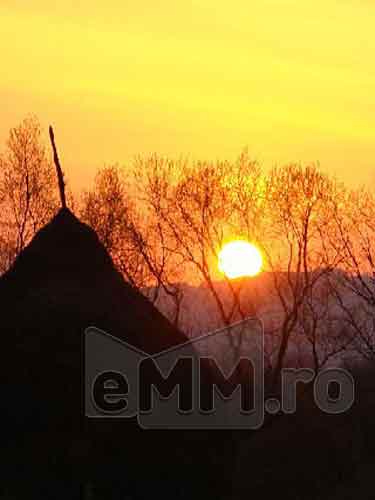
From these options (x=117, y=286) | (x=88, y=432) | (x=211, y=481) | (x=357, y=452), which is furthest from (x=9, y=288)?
(x=357, y=452)

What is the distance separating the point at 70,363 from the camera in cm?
1761

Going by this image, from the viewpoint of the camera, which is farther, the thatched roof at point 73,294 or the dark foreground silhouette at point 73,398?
the thatched roof at point 73,294

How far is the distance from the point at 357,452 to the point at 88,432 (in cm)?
2070

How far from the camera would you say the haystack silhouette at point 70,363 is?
56.3 ft

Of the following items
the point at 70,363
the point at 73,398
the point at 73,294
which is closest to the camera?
the point at 73,398

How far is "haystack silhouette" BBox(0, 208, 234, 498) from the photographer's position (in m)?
17.2

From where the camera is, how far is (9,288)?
18797mm

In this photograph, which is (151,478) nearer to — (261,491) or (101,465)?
(101,465)
